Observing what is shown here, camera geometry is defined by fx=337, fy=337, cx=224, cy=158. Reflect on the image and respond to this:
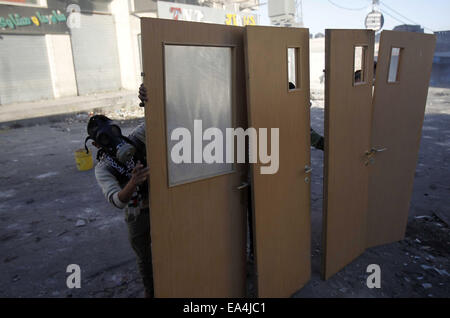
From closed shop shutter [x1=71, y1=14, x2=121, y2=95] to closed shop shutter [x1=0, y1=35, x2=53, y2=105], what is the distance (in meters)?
1.40

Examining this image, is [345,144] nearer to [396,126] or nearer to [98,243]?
[396,126]

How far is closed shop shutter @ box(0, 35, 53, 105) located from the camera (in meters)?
13.6

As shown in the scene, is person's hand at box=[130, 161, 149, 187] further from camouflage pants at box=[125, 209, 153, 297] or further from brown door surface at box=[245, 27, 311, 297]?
brown door surface at box=[245, 27, 311, 297]

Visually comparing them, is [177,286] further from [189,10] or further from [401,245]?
[189,10]

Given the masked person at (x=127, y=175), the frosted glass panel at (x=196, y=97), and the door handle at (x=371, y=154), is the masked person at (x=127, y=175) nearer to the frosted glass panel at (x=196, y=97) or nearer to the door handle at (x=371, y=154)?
the frosted glass panel at (x=196, y=97)

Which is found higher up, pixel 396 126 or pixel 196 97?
pixel 196 97

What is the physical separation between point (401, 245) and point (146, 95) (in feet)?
10.9

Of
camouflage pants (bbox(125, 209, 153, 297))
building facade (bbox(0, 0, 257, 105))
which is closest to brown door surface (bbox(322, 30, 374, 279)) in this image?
camouflage pants (bbox(125, 209, 153, 297))

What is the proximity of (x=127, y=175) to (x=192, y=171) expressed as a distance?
49cm

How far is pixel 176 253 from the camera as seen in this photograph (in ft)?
7.79

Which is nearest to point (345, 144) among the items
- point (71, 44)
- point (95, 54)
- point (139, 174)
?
point (139, 174)

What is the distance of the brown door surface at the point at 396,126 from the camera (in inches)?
130

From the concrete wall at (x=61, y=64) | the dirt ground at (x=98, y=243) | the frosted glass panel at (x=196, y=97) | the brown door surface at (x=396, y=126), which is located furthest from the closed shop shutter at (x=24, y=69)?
the brown door surface at (x=396, y=126)

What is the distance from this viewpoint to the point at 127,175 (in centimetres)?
246
